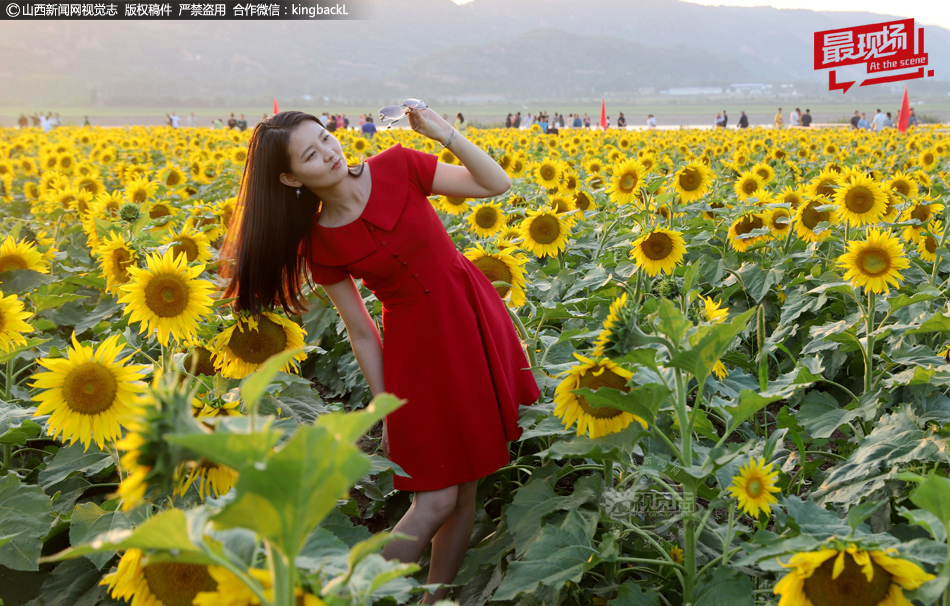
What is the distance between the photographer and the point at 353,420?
858mm

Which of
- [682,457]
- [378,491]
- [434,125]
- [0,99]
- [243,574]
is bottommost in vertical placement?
[378,491]

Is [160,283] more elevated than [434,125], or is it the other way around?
[434,125]

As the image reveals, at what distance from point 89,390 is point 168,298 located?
56 centimetres

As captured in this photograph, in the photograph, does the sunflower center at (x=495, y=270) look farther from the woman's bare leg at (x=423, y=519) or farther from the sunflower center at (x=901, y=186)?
the sunflower center at (x=901, y=186)

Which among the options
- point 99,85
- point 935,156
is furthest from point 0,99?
point 935,156

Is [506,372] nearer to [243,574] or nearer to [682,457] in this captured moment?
[682,457]

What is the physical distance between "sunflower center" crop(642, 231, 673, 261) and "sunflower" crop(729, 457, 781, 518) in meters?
1.98

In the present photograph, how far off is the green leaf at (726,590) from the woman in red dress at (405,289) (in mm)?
1035

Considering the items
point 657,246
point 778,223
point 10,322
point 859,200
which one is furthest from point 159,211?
point 859,200

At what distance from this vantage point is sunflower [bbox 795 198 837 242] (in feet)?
15.7

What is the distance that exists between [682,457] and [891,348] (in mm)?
1761

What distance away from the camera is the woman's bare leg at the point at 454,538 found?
117 inches

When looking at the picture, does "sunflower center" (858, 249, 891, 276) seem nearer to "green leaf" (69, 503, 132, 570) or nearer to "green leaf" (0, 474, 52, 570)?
"green leaf" (69, 503, 132, 570)

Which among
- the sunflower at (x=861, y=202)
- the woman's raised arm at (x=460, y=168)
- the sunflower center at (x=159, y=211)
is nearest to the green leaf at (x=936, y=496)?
the woman's raised arm at (x=460, y=168)
